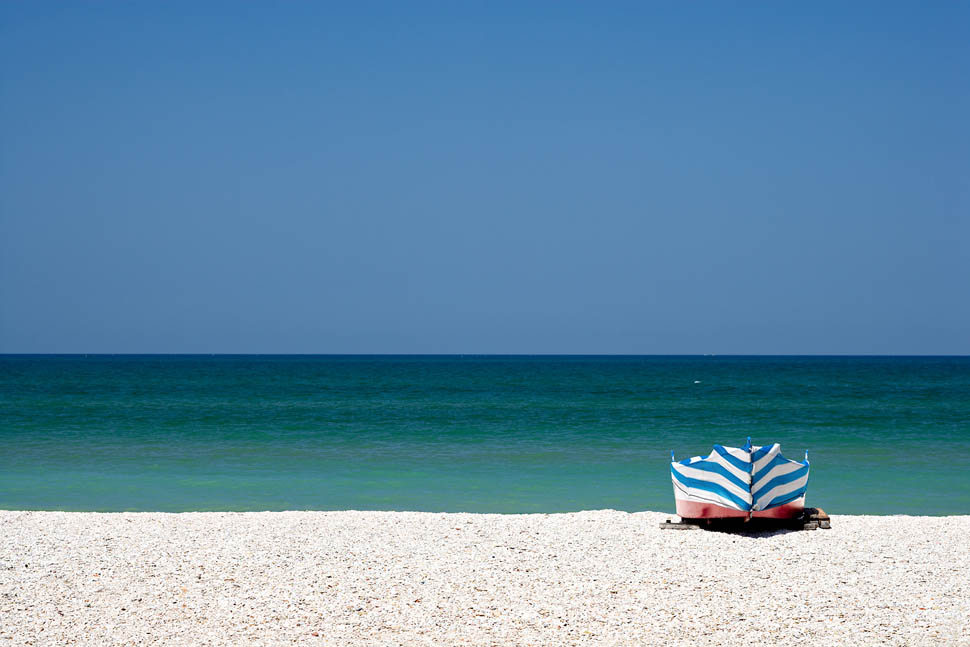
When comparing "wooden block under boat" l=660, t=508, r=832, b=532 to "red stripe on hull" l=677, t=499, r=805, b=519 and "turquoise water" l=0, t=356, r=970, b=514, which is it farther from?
"turquoise water" l=0, t=356, r=970, b=514

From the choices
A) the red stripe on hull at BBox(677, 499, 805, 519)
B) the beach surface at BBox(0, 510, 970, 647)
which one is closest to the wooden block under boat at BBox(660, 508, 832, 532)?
the red stripe on hull at BBox(677, 499, 805, 519)

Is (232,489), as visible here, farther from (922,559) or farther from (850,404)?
(850,404)

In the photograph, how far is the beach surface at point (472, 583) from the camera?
696cm

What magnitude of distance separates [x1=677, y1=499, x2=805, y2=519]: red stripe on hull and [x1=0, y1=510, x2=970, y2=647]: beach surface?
14.1 inches

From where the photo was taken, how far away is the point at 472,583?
8430 mm

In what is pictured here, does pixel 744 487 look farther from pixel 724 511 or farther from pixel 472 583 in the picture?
pixel 472 583

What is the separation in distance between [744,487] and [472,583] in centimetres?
477

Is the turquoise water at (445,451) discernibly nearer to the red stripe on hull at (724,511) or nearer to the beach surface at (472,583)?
the red stripe on hull at (724,511)

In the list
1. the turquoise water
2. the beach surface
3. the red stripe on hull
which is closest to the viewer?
the beach surface

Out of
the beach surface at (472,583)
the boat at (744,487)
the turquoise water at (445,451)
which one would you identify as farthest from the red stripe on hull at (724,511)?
the turquoise water at (445,451)

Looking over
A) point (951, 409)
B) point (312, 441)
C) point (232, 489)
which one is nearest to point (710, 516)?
point (232, 489)

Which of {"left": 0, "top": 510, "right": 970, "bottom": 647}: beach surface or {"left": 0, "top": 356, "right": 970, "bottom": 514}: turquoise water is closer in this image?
{"left": 0, "top": 510, "right": 970, "bottom": 647}: beach surface

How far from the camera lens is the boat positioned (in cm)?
1153

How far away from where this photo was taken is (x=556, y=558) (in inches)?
377
